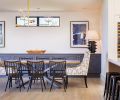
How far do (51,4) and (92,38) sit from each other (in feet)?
6.20

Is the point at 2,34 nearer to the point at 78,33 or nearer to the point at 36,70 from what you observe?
the point at 78,33

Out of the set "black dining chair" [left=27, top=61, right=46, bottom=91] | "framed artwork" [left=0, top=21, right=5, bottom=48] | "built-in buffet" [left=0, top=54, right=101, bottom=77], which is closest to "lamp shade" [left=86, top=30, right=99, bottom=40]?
"built-in buffet" [left=0, top=54, right=101, bottom=77]

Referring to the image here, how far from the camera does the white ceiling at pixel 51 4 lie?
8.45 m

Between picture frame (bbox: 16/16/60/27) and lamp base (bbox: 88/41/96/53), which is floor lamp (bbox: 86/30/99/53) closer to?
lamp base (bbox: 88/41/96/53)

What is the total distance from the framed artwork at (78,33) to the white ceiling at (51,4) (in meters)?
0.62

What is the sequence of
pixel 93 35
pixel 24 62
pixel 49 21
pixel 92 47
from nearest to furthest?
1. pixel 24 62
2. pixel 93 35
3. pixel 92 47
4. pixel 49 21

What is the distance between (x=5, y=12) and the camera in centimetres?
1055

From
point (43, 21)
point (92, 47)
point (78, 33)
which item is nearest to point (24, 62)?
point (92, 47)

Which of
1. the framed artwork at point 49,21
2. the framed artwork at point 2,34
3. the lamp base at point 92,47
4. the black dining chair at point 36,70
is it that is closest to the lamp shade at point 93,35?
the lamp base at point 92,47

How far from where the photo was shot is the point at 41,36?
10453 mm

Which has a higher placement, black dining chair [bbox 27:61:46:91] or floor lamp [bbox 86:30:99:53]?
floor lamp [bbox 86:30:99:53]

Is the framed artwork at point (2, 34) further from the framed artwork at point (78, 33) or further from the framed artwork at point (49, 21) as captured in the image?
the framed artwork at point (78, 33)

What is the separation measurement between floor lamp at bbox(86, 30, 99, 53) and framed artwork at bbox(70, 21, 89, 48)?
0.56 meters

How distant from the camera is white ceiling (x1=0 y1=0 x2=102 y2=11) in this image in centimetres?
845
